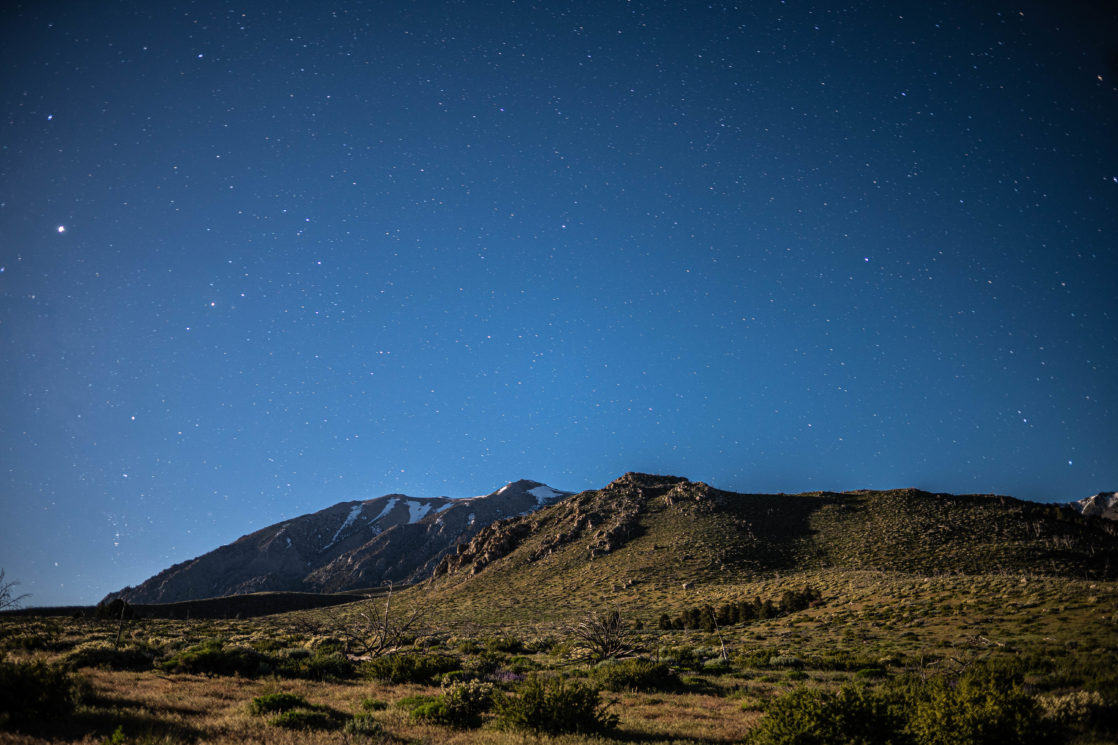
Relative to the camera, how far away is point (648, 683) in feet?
54.5

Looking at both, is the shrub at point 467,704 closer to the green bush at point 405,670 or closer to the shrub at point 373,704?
the shrub at point 373,704

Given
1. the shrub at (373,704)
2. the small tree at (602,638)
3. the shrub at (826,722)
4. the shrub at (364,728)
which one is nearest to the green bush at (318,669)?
the shrub at (373,704)

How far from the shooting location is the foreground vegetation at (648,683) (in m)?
8.81

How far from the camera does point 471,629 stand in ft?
135

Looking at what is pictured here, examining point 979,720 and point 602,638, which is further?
point 602,638

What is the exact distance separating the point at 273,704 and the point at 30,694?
4.39 m

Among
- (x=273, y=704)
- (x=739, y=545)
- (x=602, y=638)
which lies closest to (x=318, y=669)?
(x=273, y=704)

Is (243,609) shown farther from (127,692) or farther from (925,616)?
(925,616)

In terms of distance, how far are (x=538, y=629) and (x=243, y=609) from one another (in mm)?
82957

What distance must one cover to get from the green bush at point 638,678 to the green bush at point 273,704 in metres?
9.60

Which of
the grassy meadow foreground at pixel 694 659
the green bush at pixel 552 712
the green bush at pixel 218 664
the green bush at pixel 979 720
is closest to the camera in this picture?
the green bush at pixel 979 720

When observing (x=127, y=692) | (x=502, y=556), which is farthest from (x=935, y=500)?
(x=127, y=692)

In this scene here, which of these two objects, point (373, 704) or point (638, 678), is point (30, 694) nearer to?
point (373, 704)

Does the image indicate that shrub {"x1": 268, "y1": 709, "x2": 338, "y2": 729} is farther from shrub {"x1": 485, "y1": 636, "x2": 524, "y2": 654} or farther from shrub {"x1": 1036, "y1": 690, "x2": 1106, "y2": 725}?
shrub {"x1": 485, "y1": 636, "x2": 524, "y2": 654}
